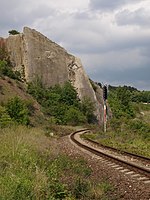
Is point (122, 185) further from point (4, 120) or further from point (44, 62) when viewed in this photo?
point (44, 62)

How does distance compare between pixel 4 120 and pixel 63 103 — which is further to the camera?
pixel 63 103

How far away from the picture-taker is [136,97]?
195m

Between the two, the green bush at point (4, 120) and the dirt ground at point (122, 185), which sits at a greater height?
the green bush at point (4, 120)

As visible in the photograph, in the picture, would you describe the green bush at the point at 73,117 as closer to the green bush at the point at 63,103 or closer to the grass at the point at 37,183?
the green bush at the point at 63,103

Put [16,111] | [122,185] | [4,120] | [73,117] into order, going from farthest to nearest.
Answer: [73,117] < [16,111] < [4,120] < [122,185]

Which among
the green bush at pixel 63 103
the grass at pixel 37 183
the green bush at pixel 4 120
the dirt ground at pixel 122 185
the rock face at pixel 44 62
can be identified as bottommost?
the dirt ground at pixel 122 185

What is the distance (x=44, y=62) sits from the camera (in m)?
101

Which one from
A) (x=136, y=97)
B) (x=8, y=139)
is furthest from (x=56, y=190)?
(x=136, y=97)

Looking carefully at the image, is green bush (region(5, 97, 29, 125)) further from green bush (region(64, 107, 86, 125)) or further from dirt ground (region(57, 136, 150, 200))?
dirt ground (region(57, 136, 150, 200))

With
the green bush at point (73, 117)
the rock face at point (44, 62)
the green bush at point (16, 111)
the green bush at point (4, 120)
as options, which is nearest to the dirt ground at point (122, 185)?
the green bush at point (4, 120)

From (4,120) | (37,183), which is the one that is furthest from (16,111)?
(37,183)

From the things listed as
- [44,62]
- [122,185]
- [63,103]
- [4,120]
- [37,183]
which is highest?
[44,62]

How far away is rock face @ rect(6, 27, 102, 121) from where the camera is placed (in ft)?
326

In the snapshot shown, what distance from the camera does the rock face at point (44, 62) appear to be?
326 feet
